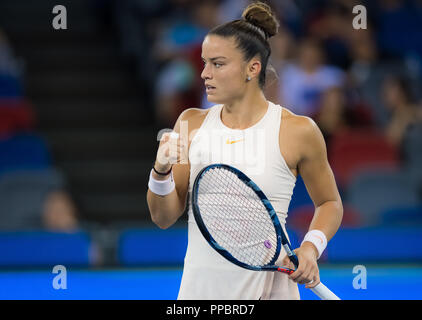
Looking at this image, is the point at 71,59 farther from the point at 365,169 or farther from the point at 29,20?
the point at 365,169

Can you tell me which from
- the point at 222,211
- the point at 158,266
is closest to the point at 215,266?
the point at 222,211

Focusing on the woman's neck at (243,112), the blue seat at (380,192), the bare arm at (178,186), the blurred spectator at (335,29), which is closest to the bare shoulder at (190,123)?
the bare arm at (178,186)

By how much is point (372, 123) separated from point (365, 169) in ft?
2.63

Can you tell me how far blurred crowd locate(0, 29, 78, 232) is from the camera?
633 centimetres

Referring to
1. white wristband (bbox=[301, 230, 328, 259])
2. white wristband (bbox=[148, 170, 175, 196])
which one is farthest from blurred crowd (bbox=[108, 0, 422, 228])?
white wristband (bbox=[148, 170, 175, 196])

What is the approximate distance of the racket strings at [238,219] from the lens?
293 centimetres

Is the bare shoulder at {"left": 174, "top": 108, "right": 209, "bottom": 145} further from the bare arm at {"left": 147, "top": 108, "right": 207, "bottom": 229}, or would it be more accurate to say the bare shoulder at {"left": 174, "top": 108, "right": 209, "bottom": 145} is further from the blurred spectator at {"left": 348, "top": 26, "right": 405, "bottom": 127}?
the blurred spectator at {"left": 348, "top": 26, "right": 405, "bottom": 127}

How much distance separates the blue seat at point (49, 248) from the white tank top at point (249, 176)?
116 inches

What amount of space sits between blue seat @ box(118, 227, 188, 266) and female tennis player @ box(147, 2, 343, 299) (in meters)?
2.86

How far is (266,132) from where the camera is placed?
9.97ft

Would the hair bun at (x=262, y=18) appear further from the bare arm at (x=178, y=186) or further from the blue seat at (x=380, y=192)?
the blue seat at (x=380, y=192)

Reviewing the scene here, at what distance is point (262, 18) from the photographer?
3.17 meters

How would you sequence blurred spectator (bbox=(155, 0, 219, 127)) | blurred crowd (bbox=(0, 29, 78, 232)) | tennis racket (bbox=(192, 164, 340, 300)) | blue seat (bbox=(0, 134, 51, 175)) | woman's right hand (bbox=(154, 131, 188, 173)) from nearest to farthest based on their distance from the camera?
woman's right hand (bbox=(154, 131, 188, 173)) < tennis racket (bbox=(192, 164, 340, 300)) < blurred crowd (bbox=(0, 29, 78, 232)) < blue seat (bbox=(0, 134, 51, 175)) < blurred spectator (bbox=(155, 0, 219, 127))

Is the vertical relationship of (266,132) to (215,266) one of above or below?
above
